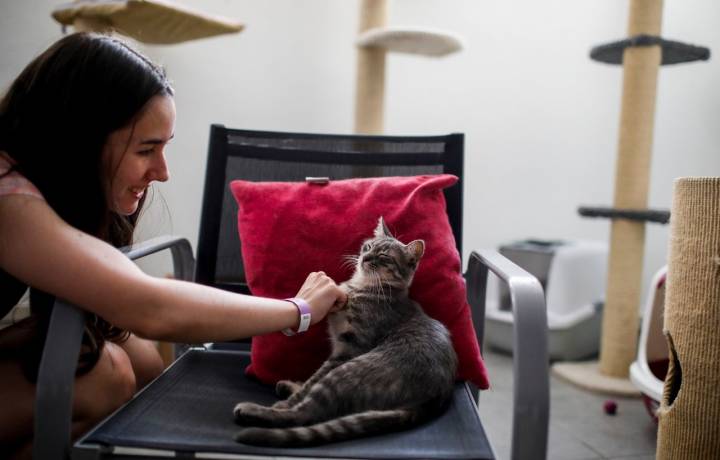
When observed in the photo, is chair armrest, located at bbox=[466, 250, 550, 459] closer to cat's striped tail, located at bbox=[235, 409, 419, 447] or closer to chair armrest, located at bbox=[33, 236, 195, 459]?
cat's striped tail, located at bbox=[235, 409, 419, 447]

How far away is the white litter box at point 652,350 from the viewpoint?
1777mm

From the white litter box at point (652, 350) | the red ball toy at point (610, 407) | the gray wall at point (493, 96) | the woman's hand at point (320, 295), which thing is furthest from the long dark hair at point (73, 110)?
the red ball toy at point (610, 407)

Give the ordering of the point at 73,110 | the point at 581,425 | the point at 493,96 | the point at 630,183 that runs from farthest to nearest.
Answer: the point at 493,96 < the point at 630,183 < the point at 581,425 < the point at 73,110

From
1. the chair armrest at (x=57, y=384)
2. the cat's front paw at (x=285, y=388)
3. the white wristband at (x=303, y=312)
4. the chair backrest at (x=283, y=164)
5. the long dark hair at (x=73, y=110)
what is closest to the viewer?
the chair armrest at (x=57, y=384)

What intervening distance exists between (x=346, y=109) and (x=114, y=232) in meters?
1.66

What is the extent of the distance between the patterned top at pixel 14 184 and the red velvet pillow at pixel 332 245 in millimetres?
452

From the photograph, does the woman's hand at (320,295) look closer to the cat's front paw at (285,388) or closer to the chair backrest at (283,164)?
the cat's front paw at (285,388)

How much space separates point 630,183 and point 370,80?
3.80 ft

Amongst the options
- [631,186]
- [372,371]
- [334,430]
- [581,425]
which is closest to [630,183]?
[631,186]

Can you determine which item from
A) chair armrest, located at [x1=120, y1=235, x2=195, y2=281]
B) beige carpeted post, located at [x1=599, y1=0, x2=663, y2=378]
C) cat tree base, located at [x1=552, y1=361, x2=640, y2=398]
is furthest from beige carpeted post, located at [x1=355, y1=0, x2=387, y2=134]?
cat tree base, located at [x1=552, y1=361, x2=640, y2=398]

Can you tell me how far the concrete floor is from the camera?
5.44 ft

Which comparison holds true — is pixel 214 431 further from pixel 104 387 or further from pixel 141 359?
pixel 141 359

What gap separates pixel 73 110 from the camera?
851 millimetres

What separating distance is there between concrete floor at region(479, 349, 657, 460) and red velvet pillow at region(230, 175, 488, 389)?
701 mm
